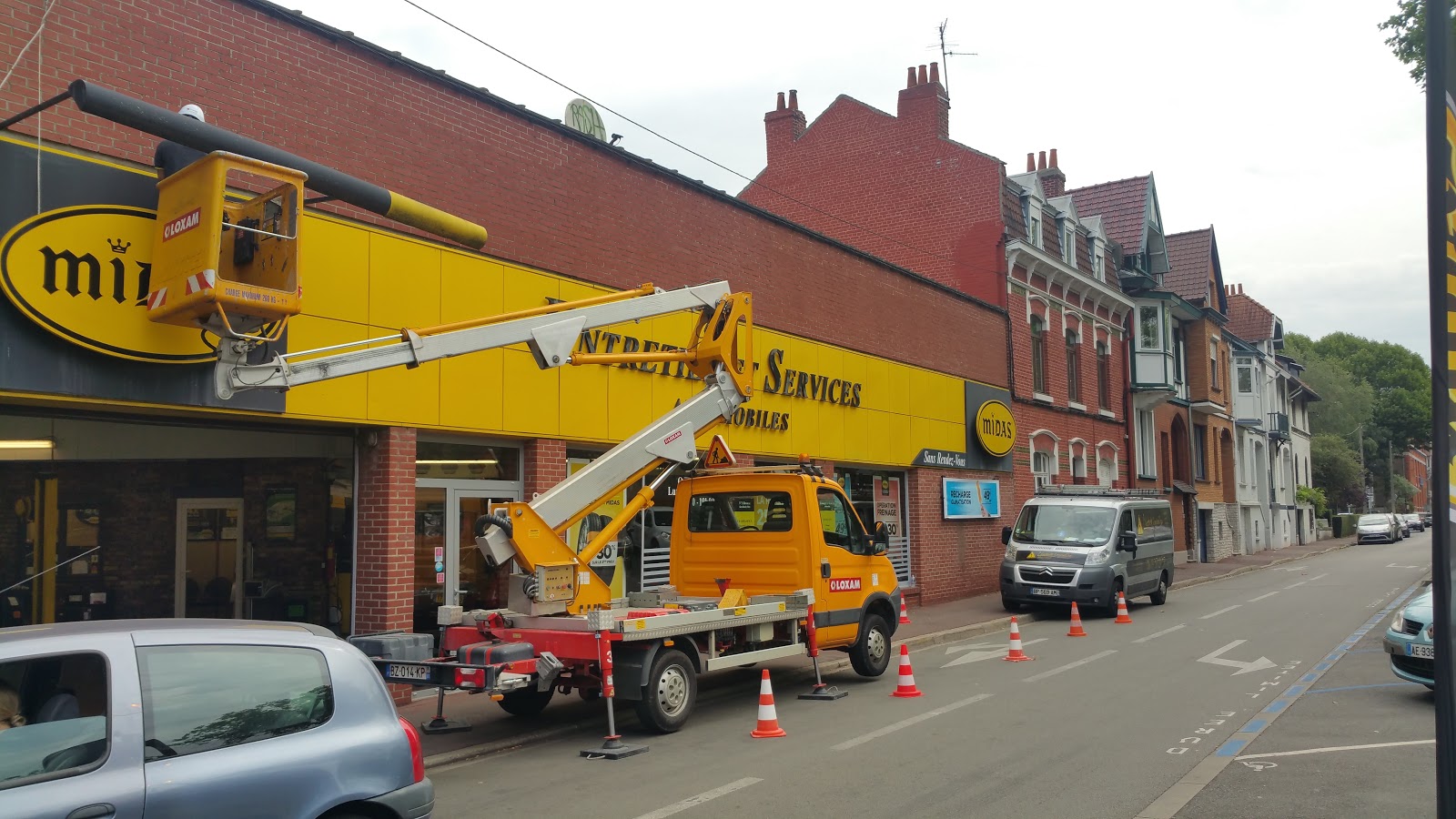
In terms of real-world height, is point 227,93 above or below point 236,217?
above

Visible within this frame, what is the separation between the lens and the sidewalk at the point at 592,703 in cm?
930

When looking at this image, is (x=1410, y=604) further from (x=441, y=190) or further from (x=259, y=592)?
(x=259, y=592)

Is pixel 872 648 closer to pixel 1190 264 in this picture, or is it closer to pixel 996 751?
pixel 996 751

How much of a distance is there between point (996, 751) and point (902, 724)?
136 centimetres

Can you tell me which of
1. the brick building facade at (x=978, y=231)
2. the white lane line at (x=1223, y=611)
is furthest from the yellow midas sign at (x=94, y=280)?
the brick building facade at (x=978, y=231)

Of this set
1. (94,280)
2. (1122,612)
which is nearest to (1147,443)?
(1122,612)

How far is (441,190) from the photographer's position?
12.0 metres

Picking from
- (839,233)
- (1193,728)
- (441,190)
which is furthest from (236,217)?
(839,233)

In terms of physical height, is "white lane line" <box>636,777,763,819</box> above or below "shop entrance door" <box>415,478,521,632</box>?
below

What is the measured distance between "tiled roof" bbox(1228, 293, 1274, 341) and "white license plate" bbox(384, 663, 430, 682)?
2058 inches

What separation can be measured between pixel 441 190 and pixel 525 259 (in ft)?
4.63

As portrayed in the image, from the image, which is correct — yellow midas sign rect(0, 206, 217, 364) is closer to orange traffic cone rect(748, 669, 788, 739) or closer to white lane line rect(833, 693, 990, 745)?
orange traffic cone rect(748, 669, 788, 739)

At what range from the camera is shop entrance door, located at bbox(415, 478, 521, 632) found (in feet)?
39.4

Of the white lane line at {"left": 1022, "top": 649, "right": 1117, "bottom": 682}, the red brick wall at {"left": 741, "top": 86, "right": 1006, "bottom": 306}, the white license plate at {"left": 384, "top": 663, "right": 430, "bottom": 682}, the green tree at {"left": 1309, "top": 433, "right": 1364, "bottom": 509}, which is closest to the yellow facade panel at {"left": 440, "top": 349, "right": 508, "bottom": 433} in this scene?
the white license plate at {"left": 384, "top": 663, "right": 430, "bottom": 682}
